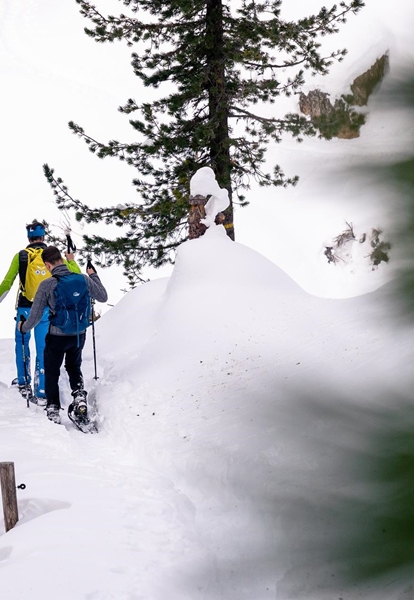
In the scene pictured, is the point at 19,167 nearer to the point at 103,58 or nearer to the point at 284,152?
the point at 103,58

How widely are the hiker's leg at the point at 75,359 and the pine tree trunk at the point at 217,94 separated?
6129mm

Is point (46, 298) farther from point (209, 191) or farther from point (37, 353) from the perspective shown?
point (209, 191)

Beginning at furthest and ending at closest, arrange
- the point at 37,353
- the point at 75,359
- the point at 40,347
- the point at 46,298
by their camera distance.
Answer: the point at 37,353 < the point at 40,347 < the point at 75,359 < the point at 46,298

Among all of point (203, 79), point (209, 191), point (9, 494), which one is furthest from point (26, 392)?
point (203, 79)

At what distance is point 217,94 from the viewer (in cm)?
1218

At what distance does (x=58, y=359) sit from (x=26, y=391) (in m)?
1.63

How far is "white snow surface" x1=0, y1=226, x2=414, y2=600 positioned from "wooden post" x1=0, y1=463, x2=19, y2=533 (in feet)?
0.44

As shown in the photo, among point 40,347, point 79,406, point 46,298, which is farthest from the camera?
point 40,347

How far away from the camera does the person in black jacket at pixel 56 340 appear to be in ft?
21.2

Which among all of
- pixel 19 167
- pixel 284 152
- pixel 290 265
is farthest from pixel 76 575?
pixel 19 167

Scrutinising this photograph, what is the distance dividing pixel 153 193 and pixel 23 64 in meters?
48.2

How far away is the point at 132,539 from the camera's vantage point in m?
4.28

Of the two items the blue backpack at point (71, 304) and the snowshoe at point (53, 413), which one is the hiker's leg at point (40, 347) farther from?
the blue backpack at point (71, 304)

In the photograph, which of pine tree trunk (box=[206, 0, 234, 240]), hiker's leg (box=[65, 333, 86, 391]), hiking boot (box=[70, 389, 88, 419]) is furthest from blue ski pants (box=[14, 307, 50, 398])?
pine tree trunk (box=[206, 0, 234, 240])
